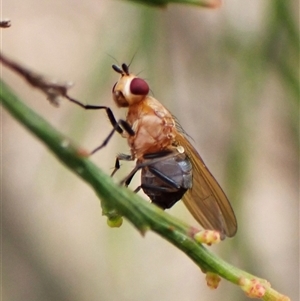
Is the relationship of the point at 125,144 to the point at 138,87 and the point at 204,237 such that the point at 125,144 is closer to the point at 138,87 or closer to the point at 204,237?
the point at 138,87

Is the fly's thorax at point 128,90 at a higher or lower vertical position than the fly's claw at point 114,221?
lower

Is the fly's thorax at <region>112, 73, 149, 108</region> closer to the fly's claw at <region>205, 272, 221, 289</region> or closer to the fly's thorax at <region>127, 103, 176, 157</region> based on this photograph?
the fly's thorax at <region>127, 103, 176, 157</region>

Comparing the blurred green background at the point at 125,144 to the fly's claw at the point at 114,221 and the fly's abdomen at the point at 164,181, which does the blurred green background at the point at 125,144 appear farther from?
the fly's claw at the point at 114,221

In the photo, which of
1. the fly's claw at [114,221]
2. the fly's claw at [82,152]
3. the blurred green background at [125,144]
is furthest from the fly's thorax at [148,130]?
the fly's claw at [82,152]

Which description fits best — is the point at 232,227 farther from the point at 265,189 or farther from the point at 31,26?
the point at 31,26

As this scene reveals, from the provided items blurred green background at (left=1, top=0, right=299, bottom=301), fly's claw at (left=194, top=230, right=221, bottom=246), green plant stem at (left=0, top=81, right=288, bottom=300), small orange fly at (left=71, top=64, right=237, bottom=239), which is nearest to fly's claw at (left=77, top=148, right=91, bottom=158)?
green plant stem at (left=0, top=81, right=288, bottom=300)

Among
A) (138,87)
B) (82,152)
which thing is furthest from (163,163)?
(82,152)

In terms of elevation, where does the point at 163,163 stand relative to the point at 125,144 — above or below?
above
